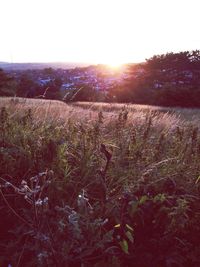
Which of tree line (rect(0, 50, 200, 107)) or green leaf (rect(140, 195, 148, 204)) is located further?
tree line (rect(0, 50, 200, 107))

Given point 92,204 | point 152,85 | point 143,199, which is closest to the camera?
point 143,199

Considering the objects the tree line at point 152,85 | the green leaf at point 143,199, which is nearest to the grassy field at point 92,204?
the green leaf at point 143,199

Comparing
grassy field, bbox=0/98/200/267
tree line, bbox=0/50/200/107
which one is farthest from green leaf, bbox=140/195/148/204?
tree line, bbox=0/50/200/107

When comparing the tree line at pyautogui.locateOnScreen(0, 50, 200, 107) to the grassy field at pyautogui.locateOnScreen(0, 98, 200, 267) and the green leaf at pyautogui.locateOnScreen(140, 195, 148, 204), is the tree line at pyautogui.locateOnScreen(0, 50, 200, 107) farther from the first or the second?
the green leaf at pyautogui.locateOnScreen(140, 195, 148, 204)

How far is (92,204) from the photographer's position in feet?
12.8

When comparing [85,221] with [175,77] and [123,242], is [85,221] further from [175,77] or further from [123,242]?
[175,77]

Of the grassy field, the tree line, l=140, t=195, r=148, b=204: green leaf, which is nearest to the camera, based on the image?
the grassy field

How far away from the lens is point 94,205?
376 cm

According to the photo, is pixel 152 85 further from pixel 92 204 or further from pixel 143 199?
pixel 143 199

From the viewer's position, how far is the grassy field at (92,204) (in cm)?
311

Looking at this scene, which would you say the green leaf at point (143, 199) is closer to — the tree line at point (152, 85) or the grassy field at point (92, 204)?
the grassy field at point (92, 204)

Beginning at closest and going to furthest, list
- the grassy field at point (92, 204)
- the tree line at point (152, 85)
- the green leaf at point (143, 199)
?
the grassy field at point (92, 204), the green leaf at point (143, 199), the tree line at point (152, 85)

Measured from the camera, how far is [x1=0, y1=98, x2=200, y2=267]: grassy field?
3.11 m

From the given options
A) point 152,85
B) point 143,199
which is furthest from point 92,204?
point 152,85
